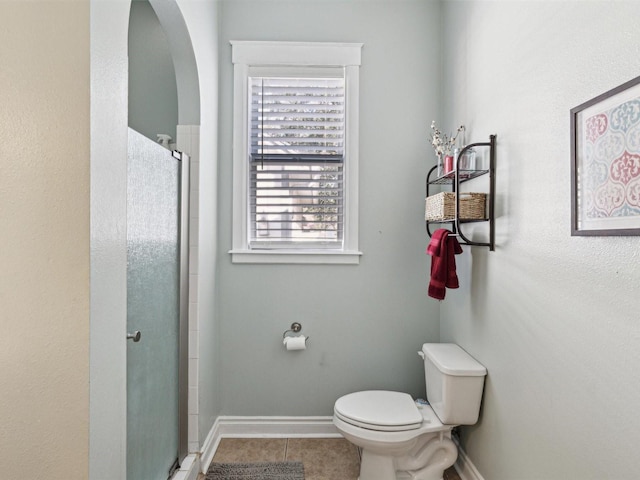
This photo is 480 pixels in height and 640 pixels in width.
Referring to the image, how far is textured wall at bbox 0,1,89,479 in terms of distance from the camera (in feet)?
3.34

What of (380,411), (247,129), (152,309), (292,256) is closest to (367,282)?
(292,256)

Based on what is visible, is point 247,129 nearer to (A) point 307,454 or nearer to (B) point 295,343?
(B) point 295,343

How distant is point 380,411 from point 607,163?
4.69 ft

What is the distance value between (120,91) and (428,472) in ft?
6.73

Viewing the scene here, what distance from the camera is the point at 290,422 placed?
253cm

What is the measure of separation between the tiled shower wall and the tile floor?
0.96 ft

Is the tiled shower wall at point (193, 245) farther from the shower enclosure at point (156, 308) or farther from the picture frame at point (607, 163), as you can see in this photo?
the picture frame at point (607, 163)

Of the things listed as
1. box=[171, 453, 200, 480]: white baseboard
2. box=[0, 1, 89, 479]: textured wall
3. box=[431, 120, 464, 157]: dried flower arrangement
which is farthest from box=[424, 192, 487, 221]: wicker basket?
box=[171, 453, 200, 480]: white baseboard

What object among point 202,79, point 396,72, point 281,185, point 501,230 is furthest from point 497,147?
point 202,79

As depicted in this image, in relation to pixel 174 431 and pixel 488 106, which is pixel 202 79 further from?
pixel 174 431

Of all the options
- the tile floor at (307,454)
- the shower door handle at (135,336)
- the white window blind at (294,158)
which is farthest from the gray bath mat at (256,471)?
the white window blind at (294,158)

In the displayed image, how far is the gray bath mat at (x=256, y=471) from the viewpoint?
6.86 feet

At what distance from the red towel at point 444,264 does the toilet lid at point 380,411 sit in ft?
1.87

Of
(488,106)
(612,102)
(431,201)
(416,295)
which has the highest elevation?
(488,106)
